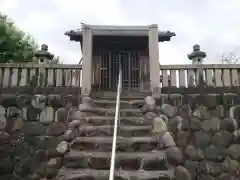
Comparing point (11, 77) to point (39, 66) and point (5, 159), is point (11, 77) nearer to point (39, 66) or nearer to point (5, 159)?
point (39, 66)

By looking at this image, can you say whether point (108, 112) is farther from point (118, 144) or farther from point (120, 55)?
point (120, 55)

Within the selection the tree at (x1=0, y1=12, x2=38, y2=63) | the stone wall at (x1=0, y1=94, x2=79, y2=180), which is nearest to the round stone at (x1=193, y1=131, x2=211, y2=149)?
the stone wall at (x1=0, y1=94, x2=79, y2=180)

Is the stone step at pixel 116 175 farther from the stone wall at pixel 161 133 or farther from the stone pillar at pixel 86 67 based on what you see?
the stone pillar at pixel 86 67

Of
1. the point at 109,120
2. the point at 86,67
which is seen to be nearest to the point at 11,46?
the point at 86,67

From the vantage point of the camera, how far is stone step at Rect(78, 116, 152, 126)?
5094mm

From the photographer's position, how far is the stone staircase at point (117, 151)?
4039 millimetres

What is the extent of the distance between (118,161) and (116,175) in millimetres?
298

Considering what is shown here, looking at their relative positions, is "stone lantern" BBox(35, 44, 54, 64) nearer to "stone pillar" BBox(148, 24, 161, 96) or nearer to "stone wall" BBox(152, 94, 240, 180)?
"stone pillar" BBox(148, 24, 161, 96)

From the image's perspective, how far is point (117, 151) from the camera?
4504mm

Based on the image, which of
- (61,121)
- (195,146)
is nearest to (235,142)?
(195,146)

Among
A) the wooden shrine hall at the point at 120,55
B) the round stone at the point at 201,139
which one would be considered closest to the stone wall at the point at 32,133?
the wooden shrine hall at the point at 120,55

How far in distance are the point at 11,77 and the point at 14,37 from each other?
15.6 ft

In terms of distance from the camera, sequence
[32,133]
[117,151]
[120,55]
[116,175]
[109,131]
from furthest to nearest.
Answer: [120,55], [32,133], [109,131], [117,151], [116,175]

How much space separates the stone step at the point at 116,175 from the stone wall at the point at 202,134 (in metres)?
0.49
